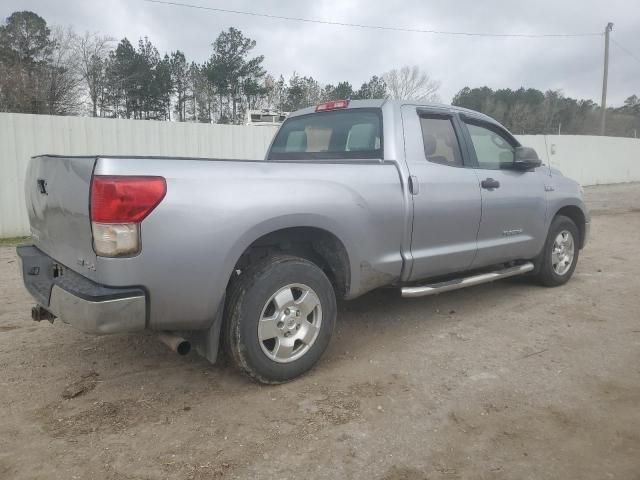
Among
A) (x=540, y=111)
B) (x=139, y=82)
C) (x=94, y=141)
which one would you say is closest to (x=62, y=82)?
(x=139, y=82)

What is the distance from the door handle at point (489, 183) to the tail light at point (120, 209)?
282cm

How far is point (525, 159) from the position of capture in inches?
182

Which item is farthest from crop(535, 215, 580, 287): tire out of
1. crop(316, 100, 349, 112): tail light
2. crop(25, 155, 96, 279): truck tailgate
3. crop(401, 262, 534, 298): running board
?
crop(25, 155, 96, 279): truck tailgate

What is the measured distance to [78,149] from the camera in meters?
9.14

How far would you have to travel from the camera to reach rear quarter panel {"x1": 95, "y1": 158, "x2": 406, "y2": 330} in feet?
8.29

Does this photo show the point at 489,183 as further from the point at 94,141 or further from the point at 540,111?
the point at 540,111

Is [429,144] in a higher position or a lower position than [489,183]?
higher

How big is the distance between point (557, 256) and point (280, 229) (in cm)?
361

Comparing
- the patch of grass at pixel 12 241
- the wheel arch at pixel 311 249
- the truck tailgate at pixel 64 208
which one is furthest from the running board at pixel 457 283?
the patch of grass at pixel 12 241

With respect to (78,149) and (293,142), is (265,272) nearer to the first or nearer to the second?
(293,142)

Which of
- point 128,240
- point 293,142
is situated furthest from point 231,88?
point 128,240

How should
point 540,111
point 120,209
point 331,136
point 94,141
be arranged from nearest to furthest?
point 120,209 → point 331,136 → point 94,141 → point 540,111

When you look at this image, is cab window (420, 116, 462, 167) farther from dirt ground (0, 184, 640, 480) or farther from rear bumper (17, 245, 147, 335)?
rear bumper (17, 245, 147, 335)

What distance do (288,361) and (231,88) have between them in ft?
122
